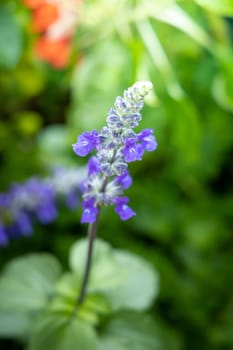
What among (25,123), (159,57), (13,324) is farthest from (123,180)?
(25,123)

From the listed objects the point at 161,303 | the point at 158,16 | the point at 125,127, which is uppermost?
the point at 158,16

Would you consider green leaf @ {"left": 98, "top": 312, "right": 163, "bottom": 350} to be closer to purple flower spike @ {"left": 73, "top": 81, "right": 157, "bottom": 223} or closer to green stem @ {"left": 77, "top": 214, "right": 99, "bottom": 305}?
green stem @ {"left": 77, "top": 214, "right": 99, "bottom": 305}

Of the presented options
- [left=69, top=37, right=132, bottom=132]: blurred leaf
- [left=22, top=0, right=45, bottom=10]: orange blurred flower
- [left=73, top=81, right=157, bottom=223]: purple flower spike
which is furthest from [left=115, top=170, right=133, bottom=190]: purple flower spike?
[left=22, top=0, right=45, bottom=10]: orange blurred flower

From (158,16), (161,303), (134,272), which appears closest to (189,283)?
(161,303)

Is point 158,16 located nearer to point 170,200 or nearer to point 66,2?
point 66,2

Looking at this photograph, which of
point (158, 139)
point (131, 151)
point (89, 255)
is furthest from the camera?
point (158, 139)

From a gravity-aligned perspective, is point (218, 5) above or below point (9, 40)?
below

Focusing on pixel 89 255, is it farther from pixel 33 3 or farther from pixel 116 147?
pixel 33 3
